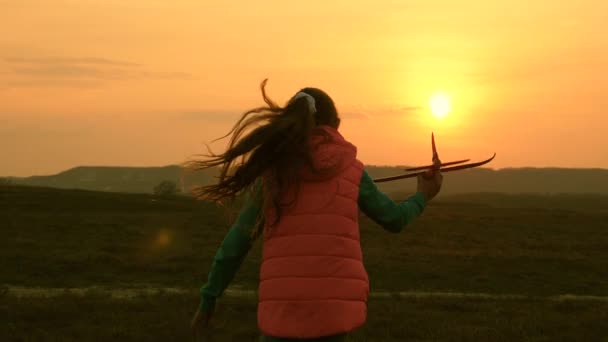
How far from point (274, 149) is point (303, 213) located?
1.14 feet

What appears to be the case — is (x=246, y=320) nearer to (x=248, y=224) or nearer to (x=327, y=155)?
(x=248, y=224)

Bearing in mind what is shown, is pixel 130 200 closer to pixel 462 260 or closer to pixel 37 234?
pixel 37 234

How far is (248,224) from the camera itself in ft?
15.0

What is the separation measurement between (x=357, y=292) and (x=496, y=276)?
18405 millimetres

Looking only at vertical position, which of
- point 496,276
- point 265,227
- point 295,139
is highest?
point 295,139

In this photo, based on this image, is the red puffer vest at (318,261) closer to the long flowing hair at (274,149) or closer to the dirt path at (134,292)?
the long flowing hair at (274,149)

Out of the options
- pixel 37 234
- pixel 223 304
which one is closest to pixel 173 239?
pixel 37 234

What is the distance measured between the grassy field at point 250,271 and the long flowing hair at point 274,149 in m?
0.45

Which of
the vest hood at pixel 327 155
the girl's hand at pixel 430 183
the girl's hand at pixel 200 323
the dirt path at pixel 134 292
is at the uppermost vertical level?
the vest hood at pixel 327 155

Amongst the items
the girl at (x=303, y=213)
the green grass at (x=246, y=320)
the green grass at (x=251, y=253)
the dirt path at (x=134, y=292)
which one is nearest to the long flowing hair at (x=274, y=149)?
the girl at (x=303, y=213)

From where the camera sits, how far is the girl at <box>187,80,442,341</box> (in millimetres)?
4332

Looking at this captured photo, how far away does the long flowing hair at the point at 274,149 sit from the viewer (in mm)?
4414

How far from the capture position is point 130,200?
5209 cm

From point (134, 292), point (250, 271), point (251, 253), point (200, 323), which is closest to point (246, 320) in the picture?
point (134, 292)
